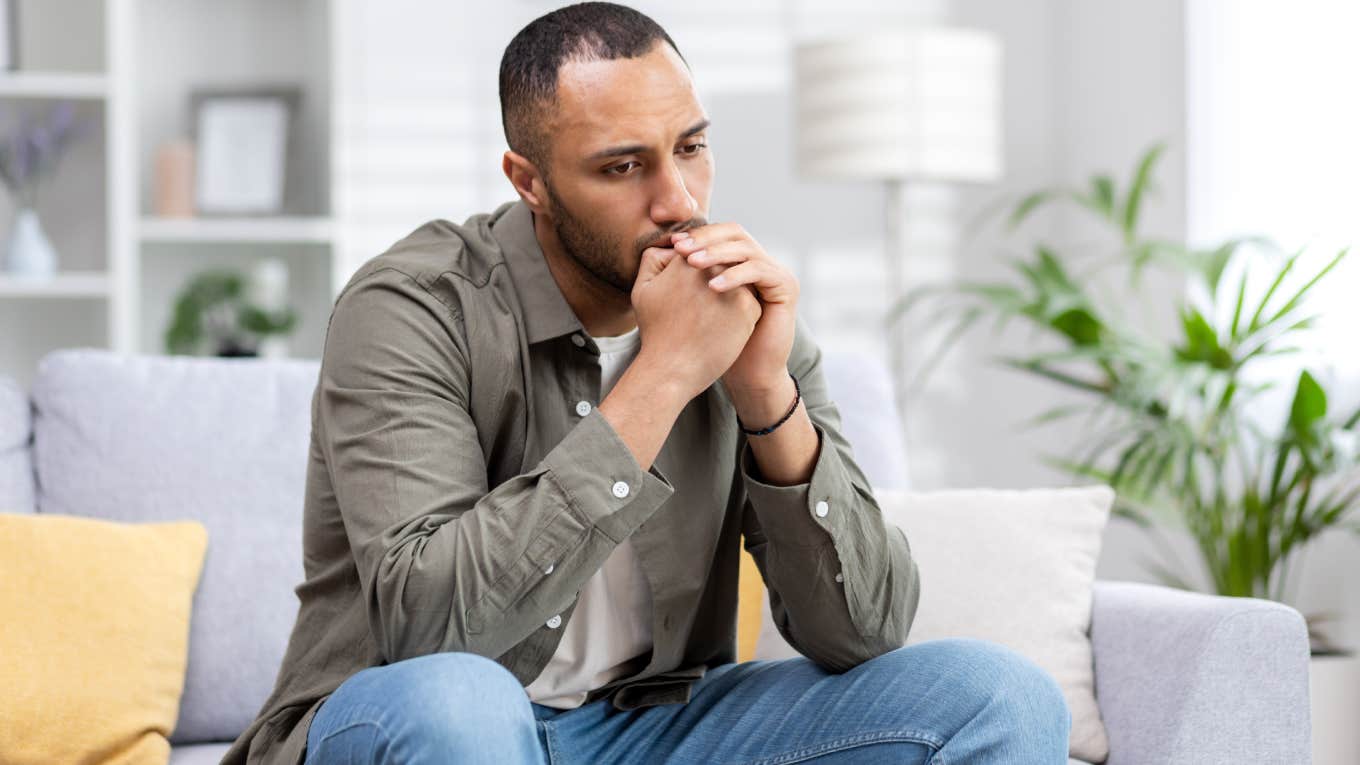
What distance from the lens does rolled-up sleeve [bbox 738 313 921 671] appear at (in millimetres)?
1396

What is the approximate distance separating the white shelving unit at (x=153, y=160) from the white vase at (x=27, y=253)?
2.0 inches

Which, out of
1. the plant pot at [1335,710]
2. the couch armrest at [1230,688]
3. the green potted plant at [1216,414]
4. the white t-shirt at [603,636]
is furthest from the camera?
the green potted plant at [1216,414]

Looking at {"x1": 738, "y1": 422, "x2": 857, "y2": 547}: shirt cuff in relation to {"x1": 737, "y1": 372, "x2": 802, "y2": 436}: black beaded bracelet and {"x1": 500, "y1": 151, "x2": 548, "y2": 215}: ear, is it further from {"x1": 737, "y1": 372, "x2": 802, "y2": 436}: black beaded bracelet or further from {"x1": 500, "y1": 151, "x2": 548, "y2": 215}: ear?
{"x1": 500, "y1": 151, "x2": 548, "y2": 215}: ear

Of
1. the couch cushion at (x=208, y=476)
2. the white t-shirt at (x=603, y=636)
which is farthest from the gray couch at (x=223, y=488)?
the white t-shirt at (x=603, y=636)

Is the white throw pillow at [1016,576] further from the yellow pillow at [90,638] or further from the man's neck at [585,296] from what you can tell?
the yellow pillow at [90,638]

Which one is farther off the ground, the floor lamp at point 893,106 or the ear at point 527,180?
the floor lamp at point 893,106

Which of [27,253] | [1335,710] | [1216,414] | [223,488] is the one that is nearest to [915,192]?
[1216,414]

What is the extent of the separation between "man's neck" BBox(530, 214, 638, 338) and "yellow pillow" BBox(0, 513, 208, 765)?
0.67 meters

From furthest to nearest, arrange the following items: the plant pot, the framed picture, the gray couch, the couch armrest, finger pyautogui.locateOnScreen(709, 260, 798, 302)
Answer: the framed picture, the plant pot, the gray couch, the couch armrest, finger pyautogui.locateOnScreen(709, 260, 798, 302)

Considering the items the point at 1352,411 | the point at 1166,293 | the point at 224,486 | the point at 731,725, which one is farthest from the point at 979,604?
the point at 1166,293

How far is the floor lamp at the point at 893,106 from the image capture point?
3262 millimetres

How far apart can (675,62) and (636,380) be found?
0.32m

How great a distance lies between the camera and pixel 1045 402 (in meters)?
3.93

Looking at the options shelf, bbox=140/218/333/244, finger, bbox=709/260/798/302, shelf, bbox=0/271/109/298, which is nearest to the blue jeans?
finger, bbox=709/260/798/302
